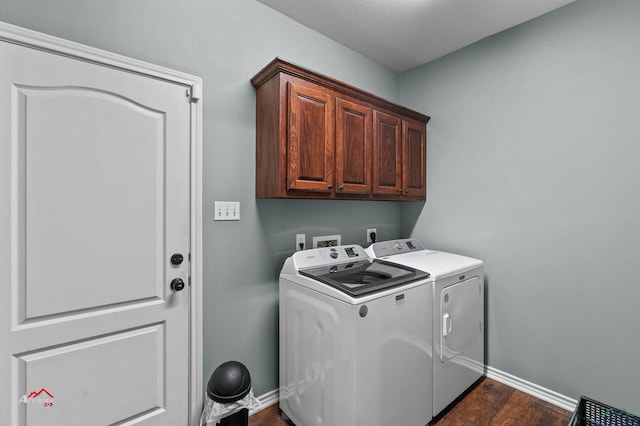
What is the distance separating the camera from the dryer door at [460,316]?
1.86m

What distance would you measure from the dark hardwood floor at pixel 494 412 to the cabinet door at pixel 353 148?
1576mm

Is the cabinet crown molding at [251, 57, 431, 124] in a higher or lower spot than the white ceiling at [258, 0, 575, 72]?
lower

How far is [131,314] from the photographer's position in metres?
1.47

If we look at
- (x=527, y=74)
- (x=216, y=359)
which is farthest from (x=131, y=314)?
(x=527, y=74)

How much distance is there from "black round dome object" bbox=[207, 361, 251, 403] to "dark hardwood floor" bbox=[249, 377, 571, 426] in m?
0.49

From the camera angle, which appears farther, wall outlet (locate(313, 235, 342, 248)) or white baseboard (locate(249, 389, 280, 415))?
wall outlet (locate(313, 235, 342, 248))

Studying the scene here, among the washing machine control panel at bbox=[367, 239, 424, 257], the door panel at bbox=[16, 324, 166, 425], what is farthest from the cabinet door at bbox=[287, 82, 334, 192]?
the door panel at bbox=[16, 324, 166, 425]

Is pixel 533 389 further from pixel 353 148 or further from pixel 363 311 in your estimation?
pixel 353 148

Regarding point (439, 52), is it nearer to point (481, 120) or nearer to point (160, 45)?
point (481, 120)

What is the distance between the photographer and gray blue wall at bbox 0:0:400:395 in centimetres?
153

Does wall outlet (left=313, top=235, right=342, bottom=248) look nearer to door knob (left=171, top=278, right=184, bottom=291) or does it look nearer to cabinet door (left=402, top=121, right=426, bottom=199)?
cabinet door (left=402, top=121, right=426, bottom=199)

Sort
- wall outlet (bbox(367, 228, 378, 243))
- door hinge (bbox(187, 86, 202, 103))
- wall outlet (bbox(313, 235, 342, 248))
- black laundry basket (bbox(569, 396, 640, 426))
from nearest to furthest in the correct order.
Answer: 1. black laundry basket (bbox(569, 396, 640, 426))
2. door hinge (bbox(187, 86, 202, 103))
3. wall outlet (bbox(313, 235, 342, 248))
4. wall outlet (bbox(367, 228, 378, 243))

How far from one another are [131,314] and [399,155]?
2149mm

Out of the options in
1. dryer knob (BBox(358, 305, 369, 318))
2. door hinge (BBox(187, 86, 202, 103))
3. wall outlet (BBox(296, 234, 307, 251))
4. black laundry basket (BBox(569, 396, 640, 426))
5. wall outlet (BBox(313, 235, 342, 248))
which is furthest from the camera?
wall outlet (BBox(313, 235, 342, 248))
